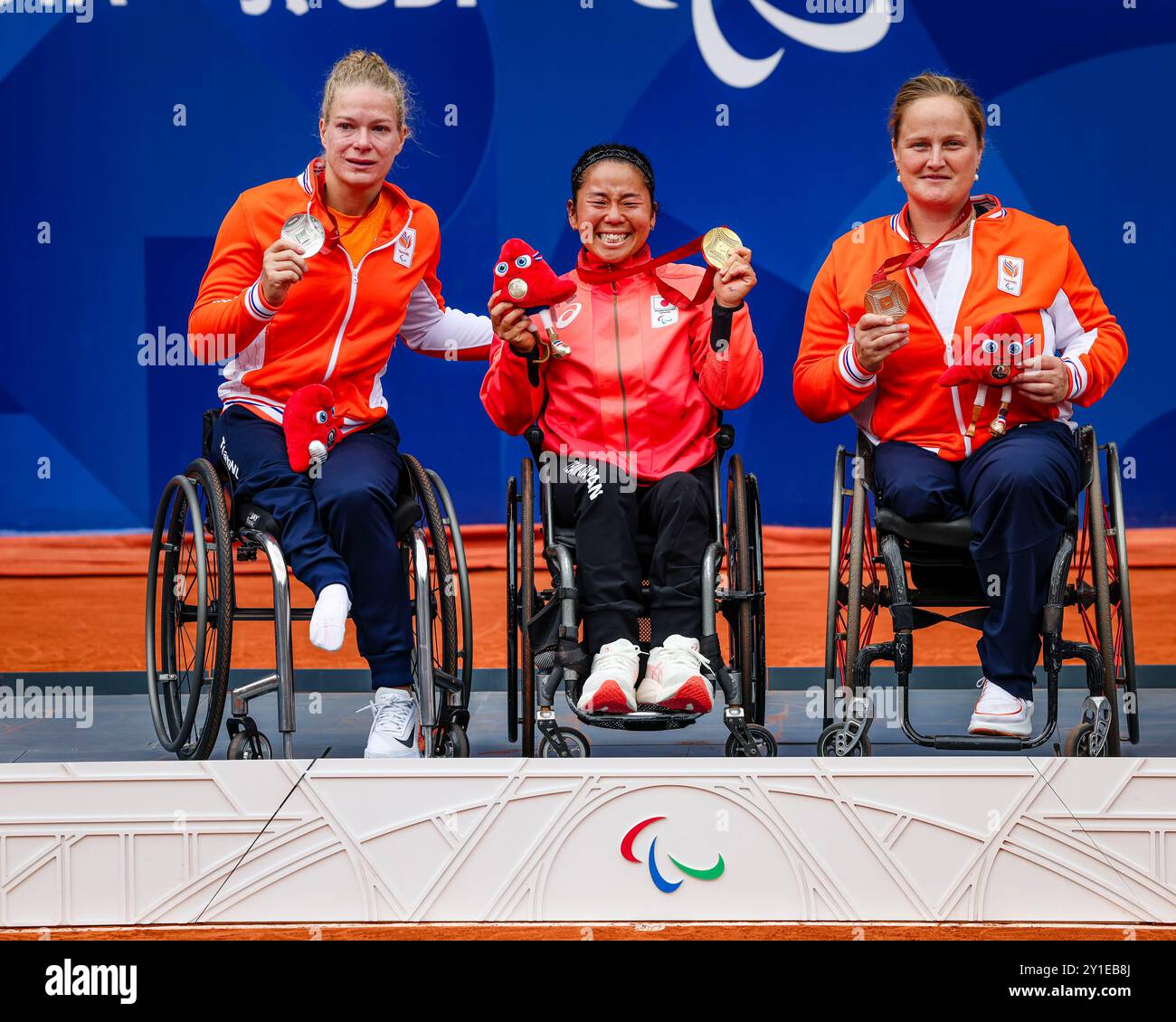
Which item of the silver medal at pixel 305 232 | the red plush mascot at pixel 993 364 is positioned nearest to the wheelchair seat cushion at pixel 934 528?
the red plush mascot at pixel 993 364

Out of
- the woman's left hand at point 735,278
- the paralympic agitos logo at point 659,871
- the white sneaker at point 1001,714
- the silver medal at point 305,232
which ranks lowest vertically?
the paralympic agitos logo at point 659,871

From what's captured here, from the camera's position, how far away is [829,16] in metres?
3.77

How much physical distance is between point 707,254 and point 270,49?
1.81m

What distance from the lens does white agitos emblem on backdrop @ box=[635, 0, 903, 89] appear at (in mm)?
3754

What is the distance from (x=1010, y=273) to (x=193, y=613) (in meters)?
1.57

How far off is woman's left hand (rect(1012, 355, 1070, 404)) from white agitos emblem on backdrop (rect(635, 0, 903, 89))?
59.7 inches

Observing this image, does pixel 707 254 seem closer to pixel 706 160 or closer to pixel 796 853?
pixel 796 853

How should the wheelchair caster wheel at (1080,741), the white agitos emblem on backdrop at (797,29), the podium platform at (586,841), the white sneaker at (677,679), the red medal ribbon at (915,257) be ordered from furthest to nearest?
the white agitos emblem on backdrop at (797,29)
the red medal ribbon at (915,257)
the wheelchair caster wheel at (1080,741)
the white sneaker at (677,679)
the podium platform at (586,841)

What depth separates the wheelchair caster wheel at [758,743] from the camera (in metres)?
2.44

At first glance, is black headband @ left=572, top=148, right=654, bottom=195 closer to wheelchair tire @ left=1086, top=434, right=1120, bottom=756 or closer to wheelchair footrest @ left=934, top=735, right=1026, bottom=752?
wheelchair tire @ left=1086, top=434, right=1120, bottom=756

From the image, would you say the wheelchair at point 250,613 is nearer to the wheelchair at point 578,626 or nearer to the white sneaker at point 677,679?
the wheelchair at point 578,626

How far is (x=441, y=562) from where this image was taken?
2604 mm

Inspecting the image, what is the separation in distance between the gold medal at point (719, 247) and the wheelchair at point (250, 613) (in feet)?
1.98
